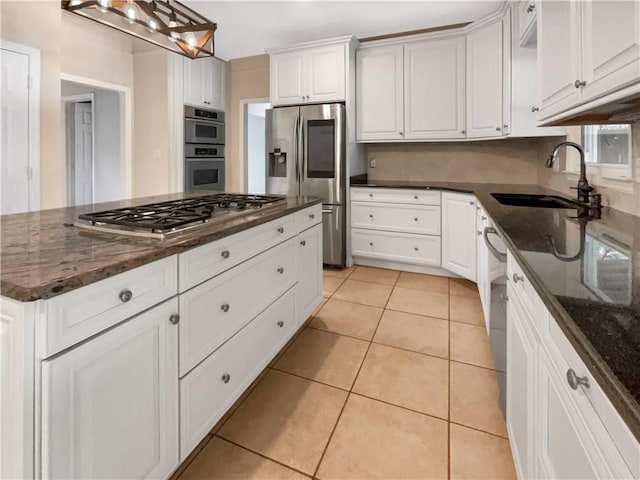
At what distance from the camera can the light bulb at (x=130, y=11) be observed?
1551mm

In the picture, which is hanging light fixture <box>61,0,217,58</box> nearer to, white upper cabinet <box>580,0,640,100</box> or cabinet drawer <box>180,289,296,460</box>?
cabinet drawer <box>180,289,296,460</box>

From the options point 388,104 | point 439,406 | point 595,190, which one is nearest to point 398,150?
point 388,104

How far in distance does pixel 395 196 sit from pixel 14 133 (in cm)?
340

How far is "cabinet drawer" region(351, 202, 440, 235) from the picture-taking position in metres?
3.48

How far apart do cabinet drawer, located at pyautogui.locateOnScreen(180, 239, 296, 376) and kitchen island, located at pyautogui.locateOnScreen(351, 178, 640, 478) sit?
103 cm

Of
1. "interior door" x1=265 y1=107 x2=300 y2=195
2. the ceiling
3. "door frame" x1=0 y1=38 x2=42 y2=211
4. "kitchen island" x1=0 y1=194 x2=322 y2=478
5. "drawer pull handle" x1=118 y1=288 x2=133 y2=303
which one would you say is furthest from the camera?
"interior door" x1=265 y1=107 x2=300 y2=195

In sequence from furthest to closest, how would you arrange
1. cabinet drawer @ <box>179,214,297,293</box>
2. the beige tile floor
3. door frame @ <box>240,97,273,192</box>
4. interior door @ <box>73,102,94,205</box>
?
interior door @ <box>73,102,94,205</box>, door frame @ <box>240,97,273,192</box>, the beige tile floor, cabinet drawer @ <box>179,214,297,293</box>

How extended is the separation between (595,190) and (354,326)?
1.71 meters

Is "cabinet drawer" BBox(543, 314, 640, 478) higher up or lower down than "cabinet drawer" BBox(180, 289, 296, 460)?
higher up

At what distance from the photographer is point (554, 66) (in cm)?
160

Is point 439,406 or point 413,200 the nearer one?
point 439,406

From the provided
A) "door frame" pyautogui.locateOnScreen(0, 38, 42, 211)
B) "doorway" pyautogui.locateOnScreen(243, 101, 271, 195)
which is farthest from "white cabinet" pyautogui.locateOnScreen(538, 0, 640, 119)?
"doorway" pyautogui.locateOnScreen(243, 101, 271, 195)

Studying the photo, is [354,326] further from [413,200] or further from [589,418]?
[589,418]

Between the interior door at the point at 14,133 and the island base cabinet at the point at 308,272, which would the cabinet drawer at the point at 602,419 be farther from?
the interior door at the point at 14,133
